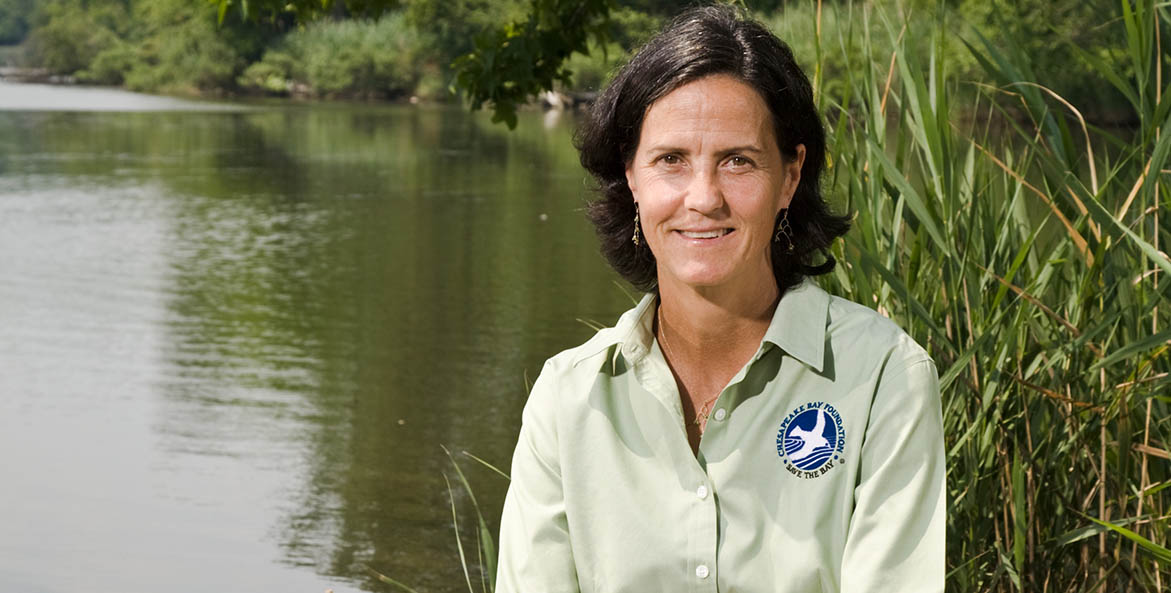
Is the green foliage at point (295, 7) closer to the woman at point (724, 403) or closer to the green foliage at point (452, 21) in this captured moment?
the woman at point (724, 403)

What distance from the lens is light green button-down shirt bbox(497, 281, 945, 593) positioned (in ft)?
5.92

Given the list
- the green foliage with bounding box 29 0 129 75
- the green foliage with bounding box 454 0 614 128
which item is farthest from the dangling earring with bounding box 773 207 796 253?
the green foliage with bounding box 29 0 129 75

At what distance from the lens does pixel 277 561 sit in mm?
5465

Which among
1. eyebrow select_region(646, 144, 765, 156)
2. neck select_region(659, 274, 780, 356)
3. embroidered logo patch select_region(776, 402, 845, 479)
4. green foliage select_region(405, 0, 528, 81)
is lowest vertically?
green foliage select_region(405, 0, 528, 81)

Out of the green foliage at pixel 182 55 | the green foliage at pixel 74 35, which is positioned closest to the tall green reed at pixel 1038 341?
the green foliage at pixel 182 55

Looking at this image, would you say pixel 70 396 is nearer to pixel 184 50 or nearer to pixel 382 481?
pixel 382 481

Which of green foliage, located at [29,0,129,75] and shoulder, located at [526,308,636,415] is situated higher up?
shoulder, located at [526,308,636,415]

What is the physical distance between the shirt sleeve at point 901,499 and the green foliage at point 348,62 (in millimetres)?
39098

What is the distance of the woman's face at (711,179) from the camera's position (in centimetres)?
191

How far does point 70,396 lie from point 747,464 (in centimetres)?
652

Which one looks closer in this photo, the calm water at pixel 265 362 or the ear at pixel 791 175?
the ear at pixel 791 175

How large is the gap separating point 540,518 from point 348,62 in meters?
41.0

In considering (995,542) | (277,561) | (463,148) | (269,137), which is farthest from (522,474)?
(269,137)

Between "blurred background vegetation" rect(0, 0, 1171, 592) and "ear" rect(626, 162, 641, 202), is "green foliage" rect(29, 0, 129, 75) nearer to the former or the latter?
"blurred background vegetation" rect(0, 0, 1171, 592)
